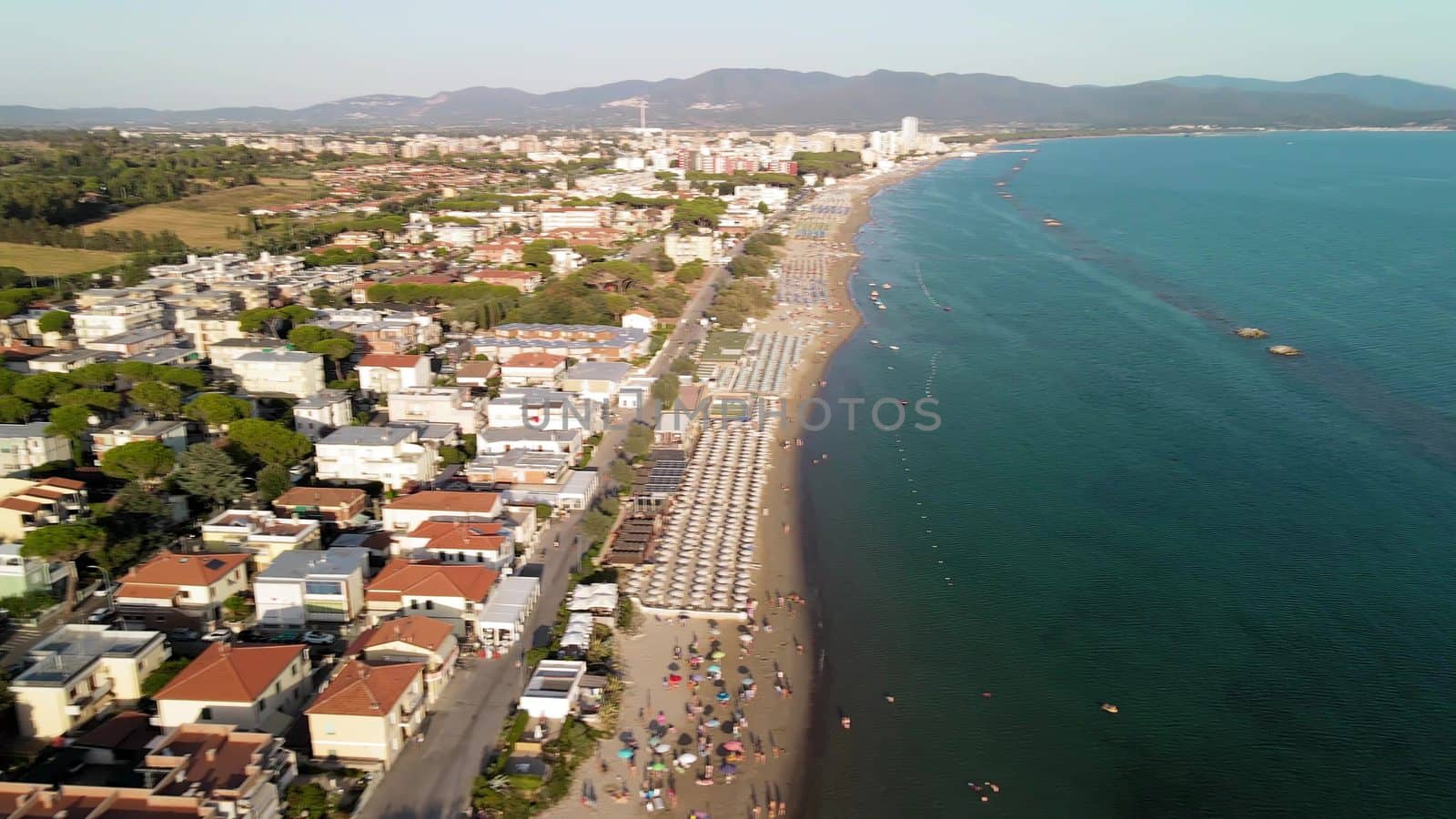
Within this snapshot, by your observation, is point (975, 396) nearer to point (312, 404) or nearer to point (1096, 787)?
point (1096, 787)

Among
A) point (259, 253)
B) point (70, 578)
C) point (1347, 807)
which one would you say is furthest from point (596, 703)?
point (259, 253)

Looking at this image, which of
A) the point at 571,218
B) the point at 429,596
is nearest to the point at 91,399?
the point at 429,596

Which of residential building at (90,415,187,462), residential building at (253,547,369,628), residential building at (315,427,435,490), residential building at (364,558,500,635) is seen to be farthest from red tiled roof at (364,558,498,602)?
residential building at (90,415,187,462)

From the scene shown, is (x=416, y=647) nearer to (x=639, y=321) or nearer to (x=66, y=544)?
(x=66, y=544)

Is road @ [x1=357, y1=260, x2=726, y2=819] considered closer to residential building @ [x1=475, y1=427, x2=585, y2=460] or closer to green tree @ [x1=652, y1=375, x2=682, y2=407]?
residential building @ [x1=475, y1=427, x2=585, y2=460]

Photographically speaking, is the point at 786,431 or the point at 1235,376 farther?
the point at 1235,376
